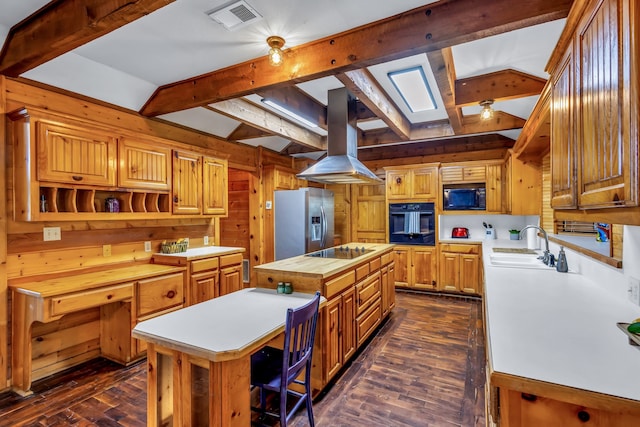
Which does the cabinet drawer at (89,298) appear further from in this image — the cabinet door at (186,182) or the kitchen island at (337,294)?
the kitchen island at (337,294)

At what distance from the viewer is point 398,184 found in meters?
5.43

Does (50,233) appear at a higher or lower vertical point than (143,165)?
lower

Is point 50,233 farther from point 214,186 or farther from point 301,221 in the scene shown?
point 301,221

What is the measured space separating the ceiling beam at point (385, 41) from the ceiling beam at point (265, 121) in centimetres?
62

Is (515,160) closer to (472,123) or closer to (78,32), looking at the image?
(472,123)

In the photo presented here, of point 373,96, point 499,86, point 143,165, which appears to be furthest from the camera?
point 143,165

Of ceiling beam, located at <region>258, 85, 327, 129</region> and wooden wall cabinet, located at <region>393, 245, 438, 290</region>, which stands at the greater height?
ceiling beam, located at <region>258, 85, 327, 129</region>

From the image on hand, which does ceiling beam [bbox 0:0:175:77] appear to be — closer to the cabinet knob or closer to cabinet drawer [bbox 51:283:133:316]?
cabinet drawer [bbox 51:283:133:316]

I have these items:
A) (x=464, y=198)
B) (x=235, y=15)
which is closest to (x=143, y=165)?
(x=235, y=15)

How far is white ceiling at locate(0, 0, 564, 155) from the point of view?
1.87 metres

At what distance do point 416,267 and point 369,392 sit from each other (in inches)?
123

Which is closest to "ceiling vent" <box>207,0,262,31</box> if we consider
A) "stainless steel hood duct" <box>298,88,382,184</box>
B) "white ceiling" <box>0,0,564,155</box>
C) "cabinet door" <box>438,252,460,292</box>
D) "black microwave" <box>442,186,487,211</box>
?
"white ceiling" <box>0,0,564,155</box>

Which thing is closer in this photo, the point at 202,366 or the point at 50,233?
the point at 202,366

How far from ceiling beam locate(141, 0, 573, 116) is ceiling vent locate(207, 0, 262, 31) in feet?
1.38
